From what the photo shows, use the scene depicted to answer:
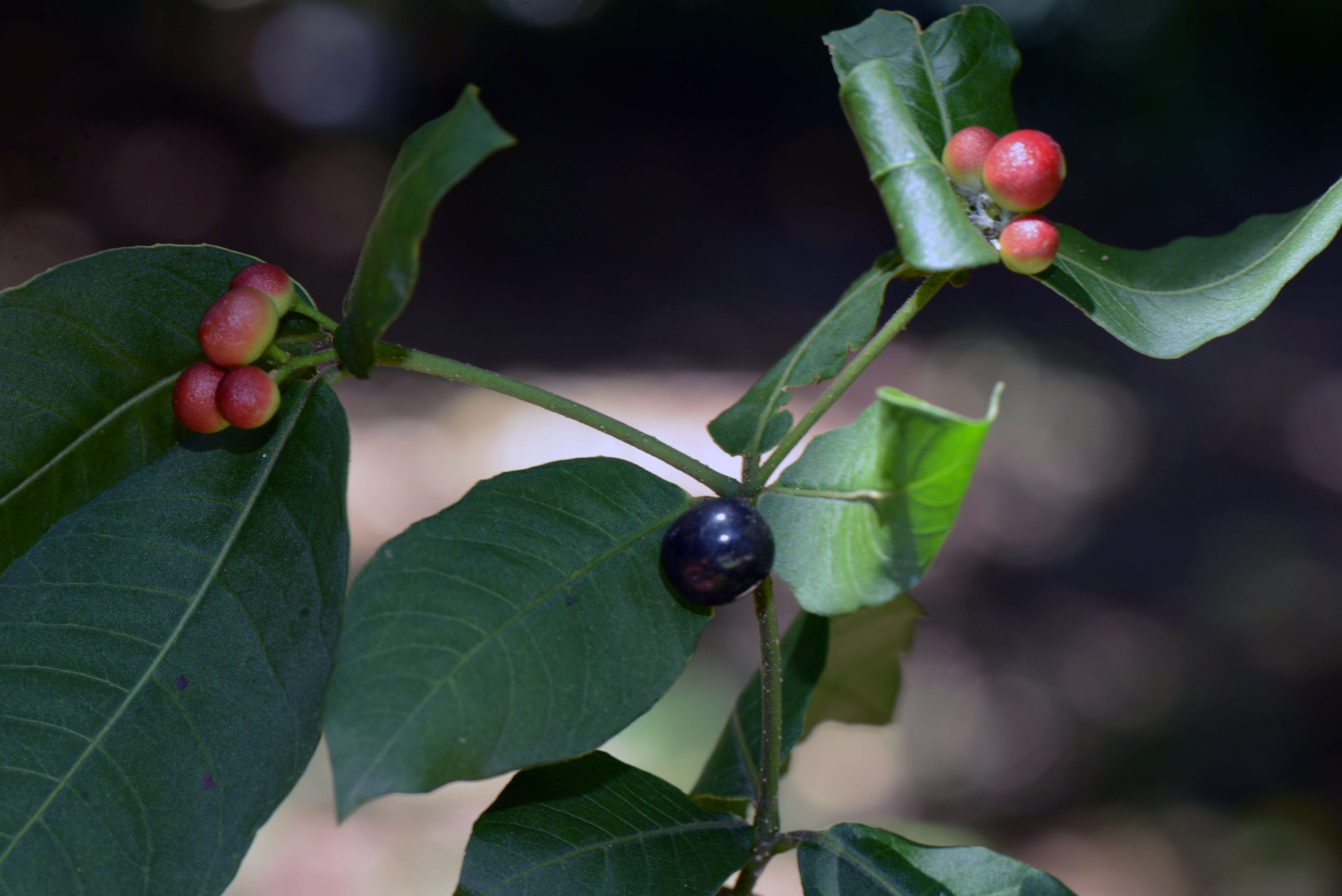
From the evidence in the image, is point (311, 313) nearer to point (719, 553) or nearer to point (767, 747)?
point (719, 553)

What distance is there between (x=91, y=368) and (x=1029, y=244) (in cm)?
84

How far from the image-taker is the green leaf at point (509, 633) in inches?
25.3

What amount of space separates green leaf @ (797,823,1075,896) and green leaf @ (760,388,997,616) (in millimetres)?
324

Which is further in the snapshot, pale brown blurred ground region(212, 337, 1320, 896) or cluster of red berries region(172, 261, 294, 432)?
pale brown blurred ground region(212, 337, 1320, 896)

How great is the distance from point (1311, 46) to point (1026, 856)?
4123mm

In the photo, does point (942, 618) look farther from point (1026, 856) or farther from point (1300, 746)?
point (1300, 746)

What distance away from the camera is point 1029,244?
0.80 meters

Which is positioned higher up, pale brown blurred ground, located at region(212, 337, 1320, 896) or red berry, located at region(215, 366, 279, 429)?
pale brown blurred ground, located at region(212, 337, 1320, 896)

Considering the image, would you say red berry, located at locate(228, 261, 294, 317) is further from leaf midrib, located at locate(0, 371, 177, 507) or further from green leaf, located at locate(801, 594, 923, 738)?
green leaf, located at locate(801, 594, 923, 738)

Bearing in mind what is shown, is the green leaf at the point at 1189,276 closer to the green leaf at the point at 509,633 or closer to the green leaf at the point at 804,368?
the green leaf at the point at 804,368

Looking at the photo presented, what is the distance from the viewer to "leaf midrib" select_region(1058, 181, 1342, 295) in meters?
0.88

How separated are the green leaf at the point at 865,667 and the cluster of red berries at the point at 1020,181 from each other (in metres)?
0.73

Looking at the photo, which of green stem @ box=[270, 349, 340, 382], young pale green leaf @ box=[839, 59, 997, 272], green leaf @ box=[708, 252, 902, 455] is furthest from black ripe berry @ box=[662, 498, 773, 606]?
green stem @ box=[270, 349, 340, 382]

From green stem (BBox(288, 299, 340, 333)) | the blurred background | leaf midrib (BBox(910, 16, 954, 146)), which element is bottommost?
green stem (BBox(288, 299, 340, 333))
